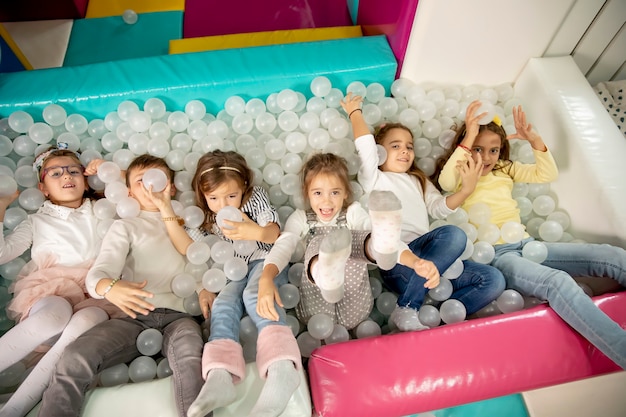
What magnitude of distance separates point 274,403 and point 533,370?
2.52 feet

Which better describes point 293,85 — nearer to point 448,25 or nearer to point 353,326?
point 448,25

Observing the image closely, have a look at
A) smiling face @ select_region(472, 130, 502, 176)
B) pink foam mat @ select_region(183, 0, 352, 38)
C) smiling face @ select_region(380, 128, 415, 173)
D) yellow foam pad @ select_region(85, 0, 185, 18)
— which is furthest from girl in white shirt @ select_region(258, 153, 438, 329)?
yellow foam pad @ select_region(85, 0, 185, 18)

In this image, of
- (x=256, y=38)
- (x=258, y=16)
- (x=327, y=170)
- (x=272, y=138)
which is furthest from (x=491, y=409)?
(x=258, y=16)

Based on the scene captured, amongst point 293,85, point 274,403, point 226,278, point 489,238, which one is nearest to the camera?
point 274,403

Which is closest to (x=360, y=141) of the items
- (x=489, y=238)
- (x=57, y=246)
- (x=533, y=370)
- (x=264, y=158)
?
(x=264, y=158)

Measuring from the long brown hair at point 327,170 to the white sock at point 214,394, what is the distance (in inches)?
26.0

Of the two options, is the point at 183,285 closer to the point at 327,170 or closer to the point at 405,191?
the point at 327,170

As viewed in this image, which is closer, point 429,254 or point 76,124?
point 429,254

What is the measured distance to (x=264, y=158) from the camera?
1721 millimetres

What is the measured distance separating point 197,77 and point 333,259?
112 cm

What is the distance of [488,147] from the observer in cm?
171

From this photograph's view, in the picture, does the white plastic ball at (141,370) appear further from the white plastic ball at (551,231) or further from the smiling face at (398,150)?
the white plastic ball at (551,231)

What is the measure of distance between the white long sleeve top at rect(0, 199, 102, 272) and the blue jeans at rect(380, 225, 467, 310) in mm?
1077

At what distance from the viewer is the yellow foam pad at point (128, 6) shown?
252 centimetres
